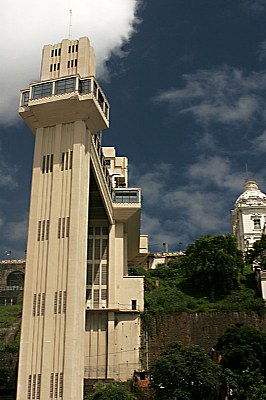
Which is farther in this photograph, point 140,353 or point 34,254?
point 140,353

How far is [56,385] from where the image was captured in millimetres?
23781

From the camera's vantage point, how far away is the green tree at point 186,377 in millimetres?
26000

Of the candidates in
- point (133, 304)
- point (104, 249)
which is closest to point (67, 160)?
point (104, 249)

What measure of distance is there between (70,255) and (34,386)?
671 cm

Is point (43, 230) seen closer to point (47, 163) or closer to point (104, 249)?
point (47, 163)

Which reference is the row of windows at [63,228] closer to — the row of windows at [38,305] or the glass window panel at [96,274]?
the row of windows at [38,305]

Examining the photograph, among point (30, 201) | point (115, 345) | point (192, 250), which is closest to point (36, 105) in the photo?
point (30, 201)

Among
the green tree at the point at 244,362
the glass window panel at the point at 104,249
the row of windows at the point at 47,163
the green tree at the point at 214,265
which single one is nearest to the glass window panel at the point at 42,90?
the row of windows at the point at 47,163

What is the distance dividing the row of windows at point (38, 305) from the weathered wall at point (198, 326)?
1242 centimetres

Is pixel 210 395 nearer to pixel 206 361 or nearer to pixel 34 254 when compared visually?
pixel 206 361

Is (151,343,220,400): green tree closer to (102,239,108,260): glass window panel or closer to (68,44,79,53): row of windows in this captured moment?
(102,239,108,260): glass window panel

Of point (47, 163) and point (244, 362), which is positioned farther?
point (47, 163)

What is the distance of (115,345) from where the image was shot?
34812mm

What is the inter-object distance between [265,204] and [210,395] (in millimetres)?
37266
